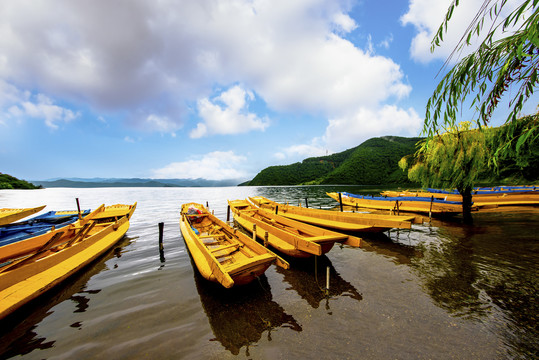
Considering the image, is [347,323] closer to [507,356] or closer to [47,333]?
[507,356]

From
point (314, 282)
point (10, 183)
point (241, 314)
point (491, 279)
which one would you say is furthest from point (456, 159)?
point (10, 183)

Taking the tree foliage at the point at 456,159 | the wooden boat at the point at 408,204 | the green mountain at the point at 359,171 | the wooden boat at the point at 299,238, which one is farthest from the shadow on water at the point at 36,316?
the green mountain at the point at 359,171

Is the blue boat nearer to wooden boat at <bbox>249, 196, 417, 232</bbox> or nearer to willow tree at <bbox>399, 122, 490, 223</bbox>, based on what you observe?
wooden boat at <bbox>249, 196, 417, 232</bbox>

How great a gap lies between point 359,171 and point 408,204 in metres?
121

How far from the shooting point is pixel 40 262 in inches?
287

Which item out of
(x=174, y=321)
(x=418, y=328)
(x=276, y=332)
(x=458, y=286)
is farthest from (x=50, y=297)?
(x=458, y=286)

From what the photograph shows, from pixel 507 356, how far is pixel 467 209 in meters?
16.5

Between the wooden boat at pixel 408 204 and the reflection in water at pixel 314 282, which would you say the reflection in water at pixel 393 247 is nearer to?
the reflection in water at pixel 314 282

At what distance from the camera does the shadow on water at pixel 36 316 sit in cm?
497

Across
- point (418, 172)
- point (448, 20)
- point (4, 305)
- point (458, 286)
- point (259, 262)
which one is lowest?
point (458, 286)

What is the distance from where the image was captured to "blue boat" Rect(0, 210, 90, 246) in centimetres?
1274

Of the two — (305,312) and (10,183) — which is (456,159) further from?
(10,183)

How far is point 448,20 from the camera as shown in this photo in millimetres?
2973

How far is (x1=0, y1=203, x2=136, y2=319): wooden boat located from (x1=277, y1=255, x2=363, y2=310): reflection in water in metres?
8.46
